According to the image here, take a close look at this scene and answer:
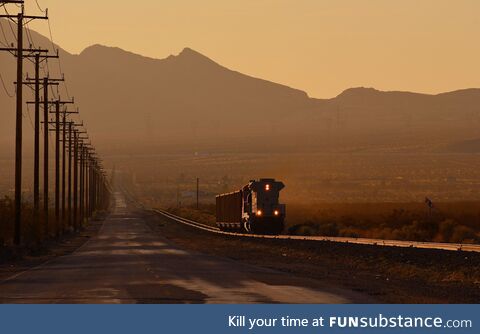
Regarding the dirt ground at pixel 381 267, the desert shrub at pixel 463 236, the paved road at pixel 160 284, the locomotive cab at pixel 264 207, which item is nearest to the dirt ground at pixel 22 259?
the paved road at pixel 160 284

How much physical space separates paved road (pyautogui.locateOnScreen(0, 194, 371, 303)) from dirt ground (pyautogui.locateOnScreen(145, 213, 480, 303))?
58.4 inches

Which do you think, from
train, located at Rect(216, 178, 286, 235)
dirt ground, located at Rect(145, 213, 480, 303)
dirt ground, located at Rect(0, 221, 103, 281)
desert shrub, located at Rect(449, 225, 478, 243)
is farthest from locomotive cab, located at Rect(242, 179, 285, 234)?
desert shrub, located at Rect(449, 225, 478, 243)

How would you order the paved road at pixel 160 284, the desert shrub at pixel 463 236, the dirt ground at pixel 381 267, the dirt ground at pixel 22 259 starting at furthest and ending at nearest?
the desert shrub at pixel 463 236 → the dirt ground at pixel 22 259 → the dirt ground at pixel 381 267 → the paved road at pixel 160 284

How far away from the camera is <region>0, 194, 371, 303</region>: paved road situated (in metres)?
28.1

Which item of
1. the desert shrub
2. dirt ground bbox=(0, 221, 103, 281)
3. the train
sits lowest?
dirt ground bbox=(0, 221, 103, 281)

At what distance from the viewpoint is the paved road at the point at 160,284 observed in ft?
92.2

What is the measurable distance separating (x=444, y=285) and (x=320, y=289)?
5.04 m

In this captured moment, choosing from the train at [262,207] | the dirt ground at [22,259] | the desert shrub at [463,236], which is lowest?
the dirt ground at [22,259]

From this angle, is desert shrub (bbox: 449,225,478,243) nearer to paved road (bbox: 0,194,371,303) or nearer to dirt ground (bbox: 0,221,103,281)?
paved road (bbox: 0,194,371,303)

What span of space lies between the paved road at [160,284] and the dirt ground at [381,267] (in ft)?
4.87

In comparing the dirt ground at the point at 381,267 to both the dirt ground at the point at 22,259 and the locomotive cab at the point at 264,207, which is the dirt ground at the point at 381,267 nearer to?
the dirt ground at the point at 22,259

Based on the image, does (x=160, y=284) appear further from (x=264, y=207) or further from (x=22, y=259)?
(x=264, y=207)

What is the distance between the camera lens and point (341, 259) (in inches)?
1956

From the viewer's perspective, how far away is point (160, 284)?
1319 inches
